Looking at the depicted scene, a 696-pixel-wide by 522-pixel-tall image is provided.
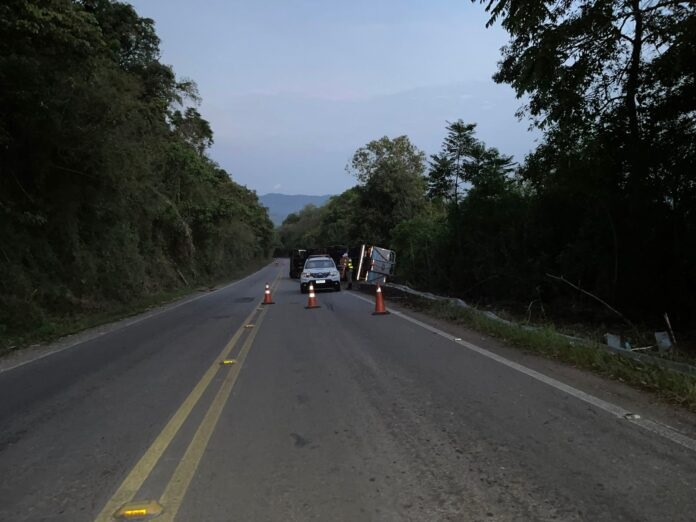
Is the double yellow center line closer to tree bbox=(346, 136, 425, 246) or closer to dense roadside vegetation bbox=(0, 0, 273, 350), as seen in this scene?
dense roadside vegetation bbox=(0, 0, 273, 350)

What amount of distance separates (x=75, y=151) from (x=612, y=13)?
49.1 feet

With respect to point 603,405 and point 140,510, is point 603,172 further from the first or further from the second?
point 140,510

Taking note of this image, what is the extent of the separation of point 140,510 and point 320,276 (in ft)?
73.5

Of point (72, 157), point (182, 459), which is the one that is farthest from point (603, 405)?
point (72, 157)

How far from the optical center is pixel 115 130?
18844 millimetres

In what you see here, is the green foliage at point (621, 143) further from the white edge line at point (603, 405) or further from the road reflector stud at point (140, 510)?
the road reflector stud at point (140, 510)

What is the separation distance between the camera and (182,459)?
4.84 m

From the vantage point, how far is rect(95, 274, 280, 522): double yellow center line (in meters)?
4.02

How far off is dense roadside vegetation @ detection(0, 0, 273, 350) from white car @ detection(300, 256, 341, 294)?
7.25 m

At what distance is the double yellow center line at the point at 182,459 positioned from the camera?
4020mm

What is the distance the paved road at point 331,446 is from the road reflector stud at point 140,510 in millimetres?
79

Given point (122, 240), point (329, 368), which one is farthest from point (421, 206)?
point (329, 368)

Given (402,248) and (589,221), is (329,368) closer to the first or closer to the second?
(589,221)

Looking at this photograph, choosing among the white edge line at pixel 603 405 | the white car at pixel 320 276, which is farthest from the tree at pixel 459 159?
the white edge line at pixel 603 405
